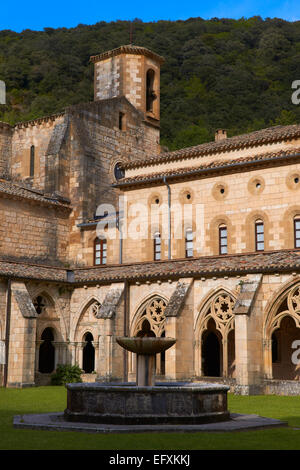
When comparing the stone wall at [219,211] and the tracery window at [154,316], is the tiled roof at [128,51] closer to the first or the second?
the stone wall at [219,211]

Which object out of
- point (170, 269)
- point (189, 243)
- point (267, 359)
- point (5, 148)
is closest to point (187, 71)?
point (5, 148)

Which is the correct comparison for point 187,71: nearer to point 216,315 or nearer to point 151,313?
point 151,313

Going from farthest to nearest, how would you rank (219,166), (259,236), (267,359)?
(219,166) < (259,236) < (267,359)

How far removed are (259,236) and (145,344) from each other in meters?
15.6

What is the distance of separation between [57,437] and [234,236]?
19565 mm

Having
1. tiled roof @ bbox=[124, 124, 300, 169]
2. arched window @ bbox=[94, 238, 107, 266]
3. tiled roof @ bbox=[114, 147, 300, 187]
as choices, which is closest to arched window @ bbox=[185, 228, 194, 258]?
tiled roof @ bbox=[114, 147, 300, 187]

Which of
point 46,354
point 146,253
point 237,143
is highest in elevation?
point 237,143

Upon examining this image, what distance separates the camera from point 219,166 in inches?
1185

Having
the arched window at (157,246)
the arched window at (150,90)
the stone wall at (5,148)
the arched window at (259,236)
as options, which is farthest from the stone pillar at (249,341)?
the arched window at (150,90)

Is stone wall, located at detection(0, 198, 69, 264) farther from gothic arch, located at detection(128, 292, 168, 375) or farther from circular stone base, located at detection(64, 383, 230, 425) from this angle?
circular stone base, located at detection(64, 383, 230, 425)

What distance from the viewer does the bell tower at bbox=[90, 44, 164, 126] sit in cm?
4116

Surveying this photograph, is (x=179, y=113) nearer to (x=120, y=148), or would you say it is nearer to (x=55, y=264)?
(x=120, y=148)

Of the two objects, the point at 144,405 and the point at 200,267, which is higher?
the point at 200,267

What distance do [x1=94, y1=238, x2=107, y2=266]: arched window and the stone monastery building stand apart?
0.19 feet
